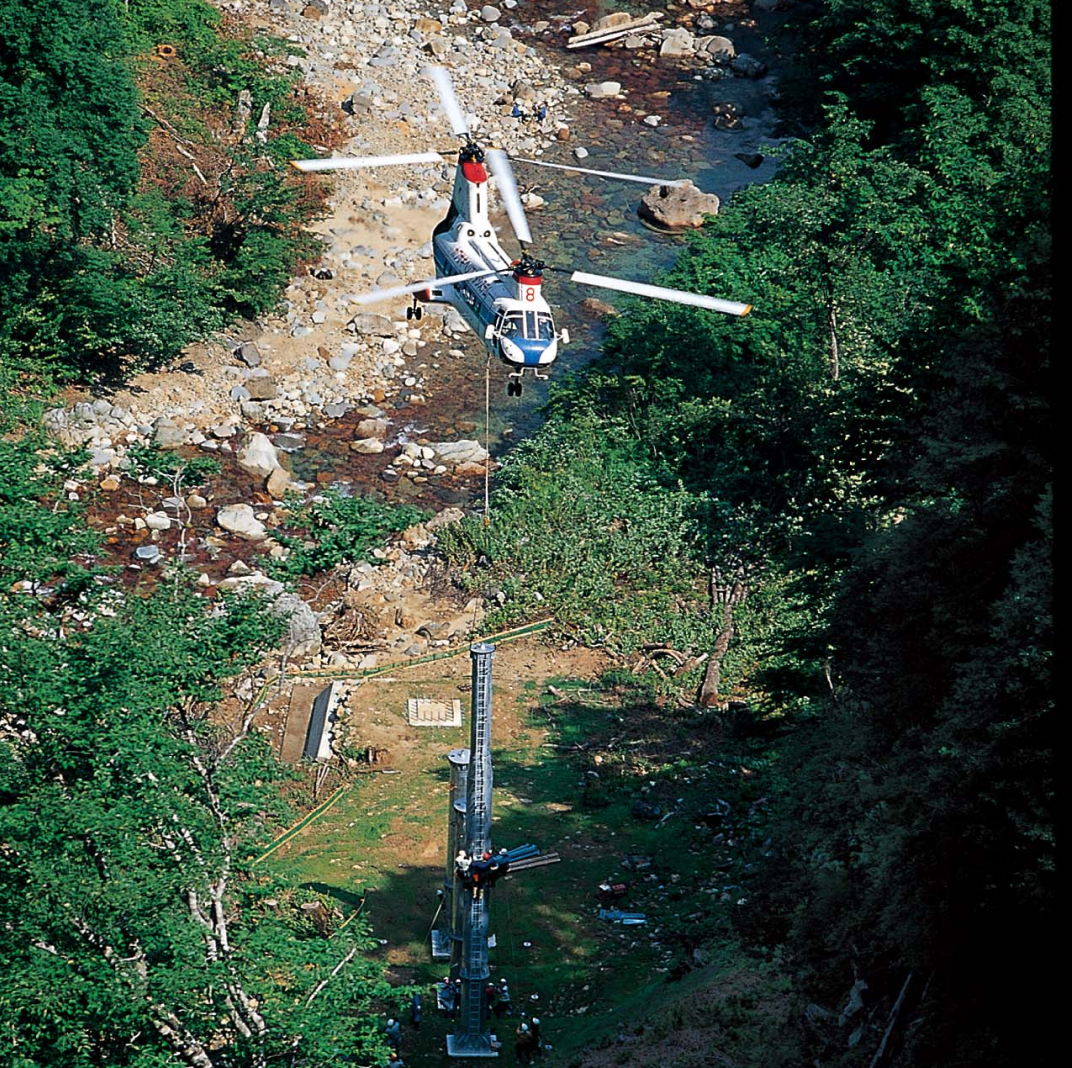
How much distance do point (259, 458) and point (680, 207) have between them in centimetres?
1360

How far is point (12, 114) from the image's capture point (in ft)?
97.7

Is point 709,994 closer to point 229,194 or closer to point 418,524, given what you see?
point 418,524

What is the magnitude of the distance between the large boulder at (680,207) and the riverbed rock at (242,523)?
47.5ft

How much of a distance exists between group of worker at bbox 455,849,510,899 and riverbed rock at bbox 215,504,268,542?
12862 millimetres

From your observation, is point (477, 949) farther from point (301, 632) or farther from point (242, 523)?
point (242, 523)

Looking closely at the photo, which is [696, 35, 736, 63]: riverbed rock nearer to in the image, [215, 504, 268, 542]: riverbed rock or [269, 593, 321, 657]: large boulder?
[215, 504, 268, 542]: riverbed rock

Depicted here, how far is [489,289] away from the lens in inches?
1005

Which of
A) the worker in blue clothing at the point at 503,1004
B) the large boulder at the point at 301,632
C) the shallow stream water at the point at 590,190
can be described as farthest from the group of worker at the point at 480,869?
the shallow stream water at the point at 590,190

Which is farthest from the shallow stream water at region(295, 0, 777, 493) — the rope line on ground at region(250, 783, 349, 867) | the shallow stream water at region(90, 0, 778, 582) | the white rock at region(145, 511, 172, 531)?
the rope line on ground at region(250, 783, 349, 867)

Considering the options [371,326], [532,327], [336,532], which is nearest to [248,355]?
[371,326]

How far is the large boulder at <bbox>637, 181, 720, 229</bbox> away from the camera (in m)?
38.7

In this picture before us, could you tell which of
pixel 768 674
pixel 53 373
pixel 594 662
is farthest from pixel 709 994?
pixel 53 373

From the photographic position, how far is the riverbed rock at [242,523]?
1136 inches

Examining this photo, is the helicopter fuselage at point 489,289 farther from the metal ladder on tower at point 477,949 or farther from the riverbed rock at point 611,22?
the riverbed rock at point 611,22
